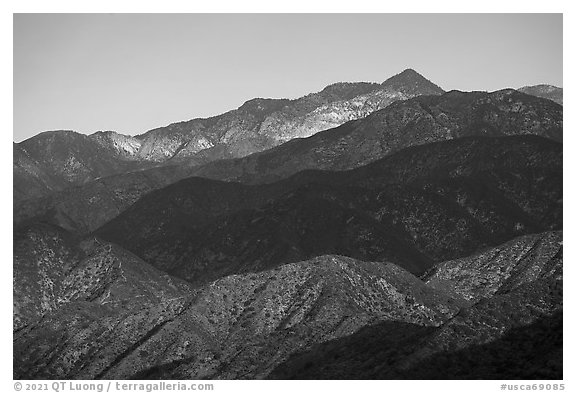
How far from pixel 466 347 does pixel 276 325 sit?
119 feet

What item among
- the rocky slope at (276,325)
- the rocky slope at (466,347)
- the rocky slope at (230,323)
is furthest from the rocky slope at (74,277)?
the rocky slope at (466,347)

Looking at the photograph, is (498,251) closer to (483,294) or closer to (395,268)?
(483,294)

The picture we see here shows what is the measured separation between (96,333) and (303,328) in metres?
25.8

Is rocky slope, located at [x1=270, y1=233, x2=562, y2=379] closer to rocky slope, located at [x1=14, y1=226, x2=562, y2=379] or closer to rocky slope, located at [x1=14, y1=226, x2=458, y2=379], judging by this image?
rocky slope, located at [x1=14, y1=226, x2=562, y2=379]

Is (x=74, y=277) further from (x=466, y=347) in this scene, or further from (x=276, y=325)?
(x=466, y=347)

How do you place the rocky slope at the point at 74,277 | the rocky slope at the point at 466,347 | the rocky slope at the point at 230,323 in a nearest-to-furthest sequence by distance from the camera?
the rocky slope at the point at 466,347 < the rocky slope at the point at 230,323 < the rocky slope at the point at 74,277

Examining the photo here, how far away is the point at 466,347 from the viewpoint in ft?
346

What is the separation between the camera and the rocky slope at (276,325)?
115 meters

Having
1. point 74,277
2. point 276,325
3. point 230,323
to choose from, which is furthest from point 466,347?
point 74,277

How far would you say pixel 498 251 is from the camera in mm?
181625

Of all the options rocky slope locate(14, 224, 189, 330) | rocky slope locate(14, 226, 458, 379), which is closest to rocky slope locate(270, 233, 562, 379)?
rocky slope locate(14, 226, 458, 379)

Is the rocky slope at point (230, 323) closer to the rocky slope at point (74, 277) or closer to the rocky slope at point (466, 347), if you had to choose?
the rocky slope at point (466, 347)

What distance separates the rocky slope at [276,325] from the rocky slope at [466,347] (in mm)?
222
